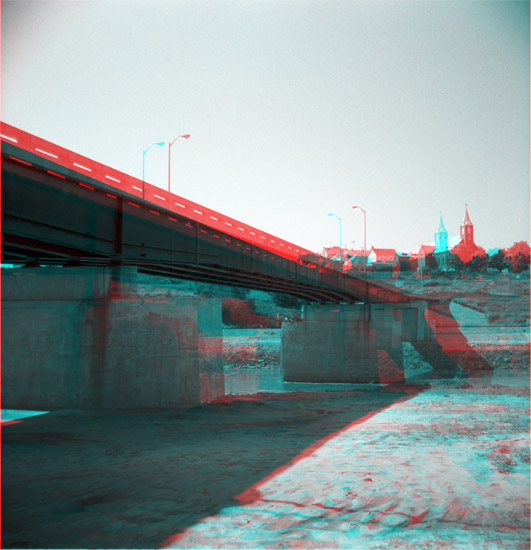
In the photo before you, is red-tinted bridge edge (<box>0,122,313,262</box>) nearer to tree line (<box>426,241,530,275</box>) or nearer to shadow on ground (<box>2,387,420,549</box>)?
shadow on ground (<box>2,387,420,549</box>)

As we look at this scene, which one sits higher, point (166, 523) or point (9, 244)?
point (9, 244)

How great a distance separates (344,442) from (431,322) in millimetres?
61785

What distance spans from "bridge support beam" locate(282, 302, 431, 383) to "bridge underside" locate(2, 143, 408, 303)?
1365cm

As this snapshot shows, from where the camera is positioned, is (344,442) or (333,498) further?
(344,442)

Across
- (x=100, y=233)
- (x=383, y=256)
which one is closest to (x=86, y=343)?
(x=100, y=233)

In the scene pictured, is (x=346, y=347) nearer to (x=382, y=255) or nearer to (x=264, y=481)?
(x=264, y=481)

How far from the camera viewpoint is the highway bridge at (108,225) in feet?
59.8

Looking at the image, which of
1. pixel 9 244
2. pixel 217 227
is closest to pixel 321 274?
pixel 217 227

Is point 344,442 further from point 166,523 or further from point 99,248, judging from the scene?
point 99,248

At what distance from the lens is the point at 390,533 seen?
8.25 metres

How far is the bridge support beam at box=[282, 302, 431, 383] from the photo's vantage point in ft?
160

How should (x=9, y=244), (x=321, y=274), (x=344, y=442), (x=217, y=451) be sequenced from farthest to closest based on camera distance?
(x=321, y=274) < (x=9, y=244) < (x=344, y=442) < (x=217, y=451)

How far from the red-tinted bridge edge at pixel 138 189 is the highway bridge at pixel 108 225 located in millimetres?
42

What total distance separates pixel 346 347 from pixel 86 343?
30.8m
